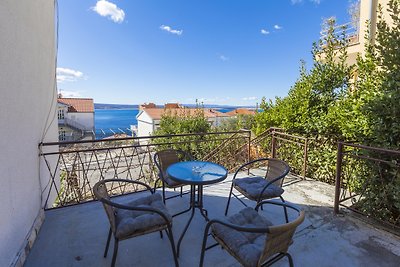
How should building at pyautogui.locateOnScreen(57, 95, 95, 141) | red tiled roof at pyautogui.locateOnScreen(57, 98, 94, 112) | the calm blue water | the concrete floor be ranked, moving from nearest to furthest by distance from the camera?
the concrete floor < building at pyautogui.locateOnScreen(57, 95, 95, 141) < red tiled roof at pyautogui.locateOnScreen(57, 98, 94, 112) < the calm blue water

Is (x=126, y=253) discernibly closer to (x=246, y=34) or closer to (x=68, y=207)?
(x=68, y=207)

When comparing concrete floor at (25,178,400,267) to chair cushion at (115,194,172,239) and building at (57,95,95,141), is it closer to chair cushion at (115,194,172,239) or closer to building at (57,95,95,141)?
chair cushion at (115,194,172,239)

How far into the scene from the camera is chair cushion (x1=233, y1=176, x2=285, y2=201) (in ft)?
8.04

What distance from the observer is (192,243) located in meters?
2.26

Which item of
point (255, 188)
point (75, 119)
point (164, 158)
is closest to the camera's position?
point (255, 188)

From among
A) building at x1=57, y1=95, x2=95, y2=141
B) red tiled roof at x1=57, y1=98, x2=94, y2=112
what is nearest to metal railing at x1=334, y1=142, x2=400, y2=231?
building at x1=57, y1=95, x2=95, y2=141

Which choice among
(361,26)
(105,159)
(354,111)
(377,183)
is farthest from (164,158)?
(361,26)

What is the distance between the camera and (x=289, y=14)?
9.93 metres

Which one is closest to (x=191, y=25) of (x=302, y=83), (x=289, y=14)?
(x=289, y=14)

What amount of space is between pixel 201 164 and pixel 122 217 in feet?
4.01

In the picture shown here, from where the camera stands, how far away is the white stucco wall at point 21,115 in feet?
5.84

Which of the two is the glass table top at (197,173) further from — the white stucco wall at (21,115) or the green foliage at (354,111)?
the green foliage at (354,111)

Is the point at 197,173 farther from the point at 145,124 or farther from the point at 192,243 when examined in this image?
the point at 145,124

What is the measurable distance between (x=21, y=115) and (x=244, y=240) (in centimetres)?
242
